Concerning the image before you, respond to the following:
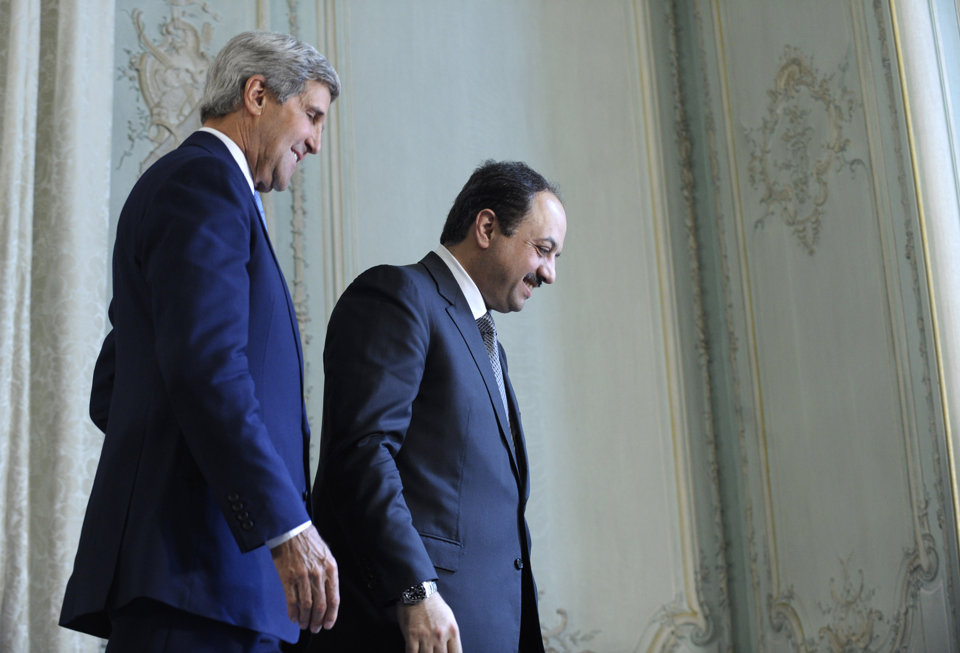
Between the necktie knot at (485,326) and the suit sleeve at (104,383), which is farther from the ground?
the necktie knot at (485,326)

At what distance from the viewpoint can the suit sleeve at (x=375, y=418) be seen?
173 centimetres

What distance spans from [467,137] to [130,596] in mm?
2761

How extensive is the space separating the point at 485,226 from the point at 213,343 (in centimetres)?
95

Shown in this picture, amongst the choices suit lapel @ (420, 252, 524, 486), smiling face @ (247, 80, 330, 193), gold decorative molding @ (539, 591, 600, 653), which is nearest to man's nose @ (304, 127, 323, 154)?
smiling face @ (247, 80, 330, 193)

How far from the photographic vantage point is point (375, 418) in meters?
1.83

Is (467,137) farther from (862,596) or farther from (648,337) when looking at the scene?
(862,596)

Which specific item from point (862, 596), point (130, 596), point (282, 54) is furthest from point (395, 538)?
point (862, 596)

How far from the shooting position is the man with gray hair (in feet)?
4.62

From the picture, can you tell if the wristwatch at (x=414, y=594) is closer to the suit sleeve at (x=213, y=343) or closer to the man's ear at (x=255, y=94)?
the suit sleeve at (x=213, y=343)

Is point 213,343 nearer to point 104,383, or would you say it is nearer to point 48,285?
point 104,383

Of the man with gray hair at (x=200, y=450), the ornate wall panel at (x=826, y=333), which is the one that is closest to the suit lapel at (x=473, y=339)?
the man with gray hair at (x=200, y=450)

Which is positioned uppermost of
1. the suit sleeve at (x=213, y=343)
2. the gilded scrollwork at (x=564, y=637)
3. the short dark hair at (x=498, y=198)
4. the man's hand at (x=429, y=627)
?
the short dark hair at (x=498, y=198)

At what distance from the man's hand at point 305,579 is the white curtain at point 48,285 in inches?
62.6

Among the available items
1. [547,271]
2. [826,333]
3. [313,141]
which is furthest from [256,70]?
[826,333]
